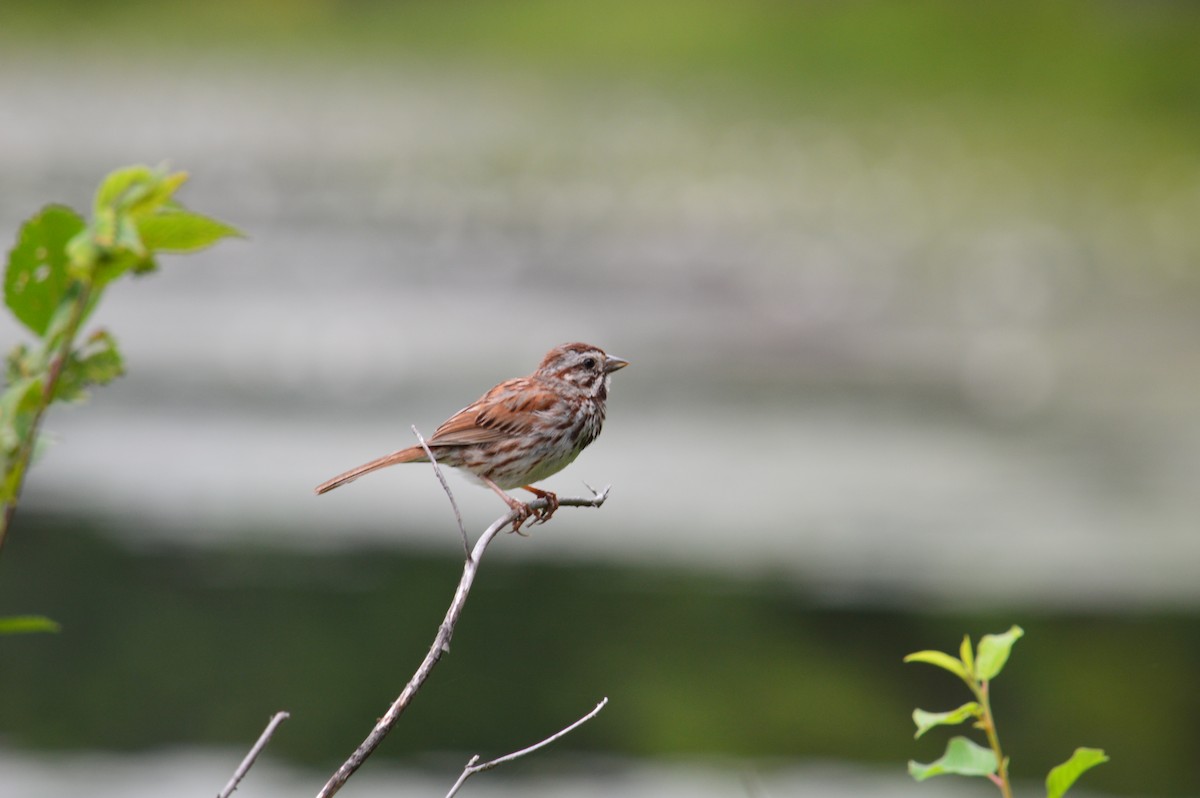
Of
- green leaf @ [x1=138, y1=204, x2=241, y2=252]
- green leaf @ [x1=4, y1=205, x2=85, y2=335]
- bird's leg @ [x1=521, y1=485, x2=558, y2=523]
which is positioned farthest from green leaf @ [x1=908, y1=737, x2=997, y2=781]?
bird's leg @ [x1=521, y1=485, x2=558, y2=523]

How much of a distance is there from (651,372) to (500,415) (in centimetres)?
1439

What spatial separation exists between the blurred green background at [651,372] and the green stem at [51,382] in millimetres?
8459

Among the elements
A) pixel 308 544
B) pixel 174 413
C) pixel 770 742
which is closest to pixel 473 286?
pixel 174 413

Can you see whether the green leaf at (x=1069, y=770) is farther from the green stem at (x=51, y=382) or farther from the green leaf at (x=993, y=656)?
the green stem at (x=51, y=382)

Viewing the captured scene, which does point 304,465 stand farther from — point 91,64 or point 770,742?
point 91,64

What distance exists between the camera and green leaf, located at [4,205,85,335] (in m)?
1.76

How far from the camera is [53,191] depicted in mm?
25500

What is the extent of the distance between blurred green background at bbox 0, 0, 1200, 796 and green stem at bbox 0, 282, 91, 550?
846 cm

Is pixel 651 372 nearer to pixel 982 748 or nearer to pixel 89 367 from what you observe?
pixel 982 748

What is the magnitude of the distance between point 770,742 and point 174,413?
8.06 m

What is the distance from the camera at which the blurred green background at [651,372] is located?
11.3m

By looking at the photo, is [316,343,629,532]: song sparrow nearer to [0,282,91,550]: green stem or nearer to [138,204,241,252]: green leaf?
[138,204,241,252]: green leaf

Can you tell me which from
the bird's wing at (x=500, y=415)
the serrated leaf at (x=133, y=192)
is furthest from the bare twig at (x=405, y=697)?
the bird's wing at (x=500, y=415)

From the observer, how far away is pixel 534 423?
194 inches
